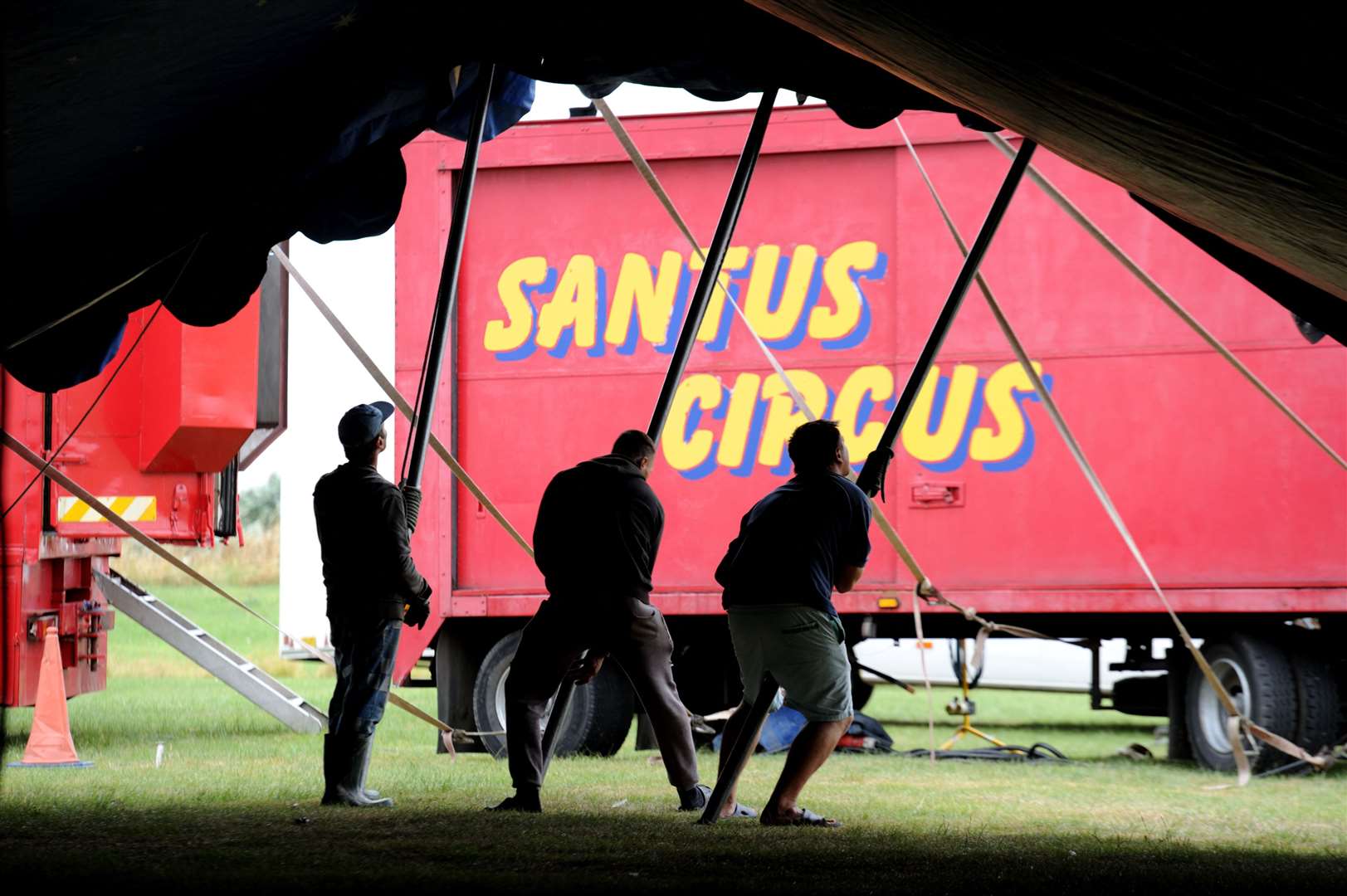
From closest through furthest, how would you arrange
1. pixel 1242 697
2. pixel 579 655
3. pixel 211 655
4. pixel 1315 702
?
1. pixel 579 655
2. pixel 1315 702
3. pixel 1242 697
4. pixel 211 655

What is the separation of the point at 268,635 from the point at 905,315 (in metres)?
21.4

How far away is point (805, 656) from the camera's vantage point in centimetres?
620

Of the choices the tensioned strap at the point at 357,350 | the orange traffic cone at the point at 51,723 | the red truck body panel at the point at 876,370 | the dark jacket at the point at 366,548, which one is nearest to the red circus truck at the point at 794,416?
the red truck body panel at the point at 876,370

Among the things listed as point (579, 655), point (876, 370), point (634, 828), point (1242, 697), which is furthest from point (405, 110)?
point (1242, 697)

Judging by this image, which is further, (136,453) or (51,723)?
(136,453)

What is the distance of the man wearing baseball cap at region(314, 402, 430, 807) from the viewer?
6.71 metres

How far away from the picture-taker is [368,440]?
6.94 metres

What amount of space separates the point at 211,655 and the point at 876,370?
197 inches

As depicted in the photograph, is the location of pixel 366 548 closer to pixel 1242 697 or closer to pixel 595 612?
pixel 595 612

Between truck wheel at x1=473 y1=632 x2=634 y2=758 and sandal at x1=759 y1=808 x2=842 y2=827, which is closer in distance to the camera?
sandal at x1=759 y1=808 x2=842 y2=827

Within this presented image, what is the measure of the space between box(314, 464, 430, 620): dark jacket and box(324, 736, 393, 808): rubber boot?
1.83 feet

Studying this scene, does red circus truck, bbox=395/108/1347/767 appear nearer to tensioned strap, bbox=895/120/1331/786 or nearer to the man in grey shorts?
tensioned strap, bbox=895/120/1331/786

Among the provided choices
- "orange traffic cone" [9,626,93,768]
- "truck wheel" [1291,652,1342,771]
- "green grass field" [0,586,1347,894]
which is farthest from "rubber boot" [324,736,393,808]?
"truck wheel" [1291,652,1342,771]

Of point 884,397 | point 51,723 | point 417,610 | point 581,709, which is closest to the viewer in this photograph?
point 417,610
